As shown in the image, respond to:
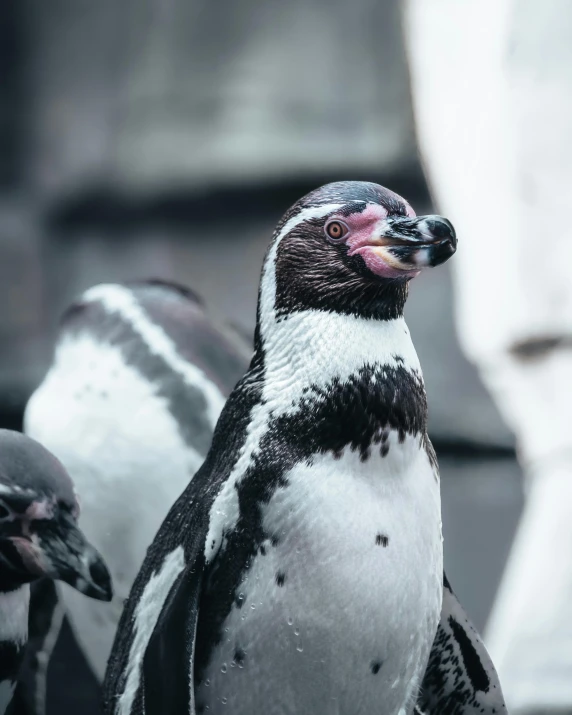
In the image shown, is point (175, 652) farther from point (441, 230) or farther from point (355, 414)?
point (441, 230)

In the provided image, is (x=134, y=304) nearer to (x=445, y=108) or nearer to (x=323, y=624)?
(x=323, y=624)

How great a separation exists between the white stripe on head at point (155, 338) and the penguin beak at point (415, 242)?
1.93 feet

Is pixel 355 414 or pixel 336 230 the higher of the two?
pixel 336 230

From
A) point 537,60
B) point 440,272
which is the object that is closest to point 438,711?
point 440,272

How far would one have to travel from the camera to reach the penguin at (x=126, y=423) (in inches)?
62.8

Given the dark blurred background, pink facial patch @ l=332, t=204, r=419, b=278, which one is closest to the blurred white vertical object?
the dark blurred background


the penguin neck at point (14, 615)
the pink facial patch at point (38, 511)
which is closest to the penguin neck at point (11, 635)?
the penguin neck at point (14, 615)

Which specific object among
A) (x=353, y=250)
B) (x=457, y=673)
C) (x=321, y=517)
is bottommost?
(x=457, y=673)

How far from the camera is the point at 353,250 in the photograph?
106 cm

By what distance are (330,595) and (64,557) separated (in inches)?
11.7

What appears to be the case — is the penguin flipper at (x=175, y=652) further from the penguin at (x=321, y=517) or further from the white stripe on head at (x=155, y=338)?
the white stripe on head at (x=155, y=338)

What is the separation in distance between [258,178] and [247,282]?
24cm

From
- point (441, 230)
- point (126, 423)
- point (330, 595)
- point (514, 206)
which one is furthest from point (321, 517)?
point (514, 206)

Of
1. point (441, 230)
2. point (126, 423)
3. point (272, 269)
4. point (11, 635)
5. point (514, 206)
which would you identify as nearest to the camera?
point (441, 230)
